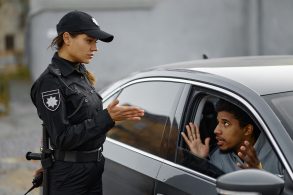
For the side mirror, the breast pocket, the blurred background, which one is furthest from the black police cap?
the blurred background

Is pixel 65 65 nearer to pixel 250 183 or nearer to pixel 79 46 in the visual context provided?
pixel 79 46

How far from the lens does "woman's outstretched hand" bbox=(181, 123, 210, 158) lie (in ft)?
11.4

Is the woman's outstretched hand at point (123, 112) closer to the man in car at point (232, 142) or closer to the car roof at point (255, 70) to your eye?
the man in car at point (232, 142)

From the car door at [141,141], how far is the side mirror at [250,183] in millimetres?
923

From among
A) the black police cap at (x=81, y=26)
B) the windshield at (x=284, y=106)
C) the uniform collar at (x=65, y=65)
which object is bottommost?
the windshield at (x=284, y=106)

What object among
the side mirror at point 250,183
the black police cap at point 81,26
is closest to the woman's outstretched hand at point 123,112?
the black police cap at point 81,26

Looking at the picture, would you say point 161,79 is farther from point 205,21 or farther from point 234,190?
point 205,21

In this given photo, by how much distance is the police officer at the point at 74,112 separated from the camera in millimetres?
3410

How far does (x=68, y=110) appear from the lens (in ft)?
11.5

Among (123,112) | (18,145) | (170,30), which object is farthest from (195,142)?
(170,30)

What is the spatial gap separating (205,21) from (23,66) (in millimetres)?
12393

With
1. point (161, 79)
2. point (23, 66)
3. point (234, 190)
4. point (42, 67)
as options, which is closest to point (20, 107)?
point (42, 67)

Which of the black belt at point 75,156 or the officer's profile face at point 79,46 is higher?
the officer's profile face at point 79,46

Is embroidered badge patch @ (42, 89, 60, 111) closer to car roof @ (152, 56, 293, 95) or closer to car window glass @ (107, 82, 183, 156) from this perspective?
car window glass @ (107, 82, 183, 156)
